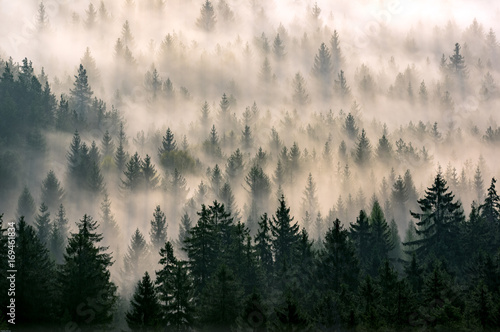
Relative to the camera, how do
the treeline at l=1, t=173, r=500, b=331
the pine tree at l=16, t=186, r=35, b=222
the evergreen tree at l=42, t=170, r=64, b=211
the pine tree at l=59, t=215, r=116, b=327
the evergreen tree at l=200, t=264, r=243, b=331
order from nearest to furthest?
1. the treeline at l=1, t=173, r=500, b=331
2. the pine tree at l=59, t=215, r=116, b=327
3. the evergreen tree at l=200, t=264, r=243, b=331
4. the pine tree at l=16, t=186, r=35, b=222
5. the evergreen tree at l=42, t=170, r=64, b=211

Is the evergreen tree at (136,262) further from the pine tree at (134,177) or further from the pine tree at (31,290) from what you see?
the pine tree at (31,290)

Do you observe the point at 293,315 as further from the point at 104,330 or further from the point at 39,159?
the point at 39,159

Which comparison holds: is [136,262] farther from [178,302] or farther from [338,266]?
[178,302]

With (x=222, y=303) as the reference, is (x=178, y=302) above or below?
above

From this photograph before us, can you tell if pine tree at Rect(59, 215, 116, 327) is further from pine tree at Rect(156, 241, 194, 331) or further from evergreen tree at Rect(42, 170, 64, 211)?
evergreen tree at Rect(42, 170, 64, 211)

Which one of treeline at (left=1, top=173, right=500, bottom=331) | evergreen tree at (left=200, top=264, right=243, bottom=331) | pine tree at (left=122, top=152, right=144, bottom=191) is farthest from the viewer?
pine tree at (left=122, top=152, right=144, bottom=191)

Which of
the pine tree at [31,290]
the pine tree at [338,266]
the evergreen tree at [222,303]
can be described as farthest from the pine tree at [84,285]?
the pine tree at [338,266]

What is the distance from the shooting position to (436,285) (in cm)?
5053

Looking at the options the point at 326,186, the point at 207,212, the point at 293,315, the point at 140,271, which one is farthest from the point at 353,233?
the point at 326,186

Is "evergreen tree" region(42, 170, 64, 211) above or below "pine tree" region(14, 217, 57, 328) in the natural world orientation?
above

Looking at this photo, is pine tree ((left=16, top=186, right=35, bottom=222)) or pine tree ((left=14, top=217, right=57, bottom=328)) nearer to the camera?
pine tree ((left=14, top=217, right=57, bottom=328))

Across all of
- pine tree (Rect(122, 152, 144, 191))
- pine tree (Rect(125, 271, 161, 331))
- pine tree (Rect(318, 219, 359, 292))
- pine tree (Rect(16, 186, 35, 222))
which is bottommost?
pine tree (Rect(125, 271, 161, 331))

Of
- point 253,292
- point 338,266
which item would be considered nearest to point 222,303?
point 253,292

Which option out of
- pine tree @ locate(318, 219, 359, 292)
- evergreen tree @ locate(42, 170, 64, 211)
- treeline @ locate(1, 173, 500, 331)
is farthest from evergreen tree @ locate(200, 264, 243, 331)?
evergreen tree @ locate(42, 170, 64, 211)
